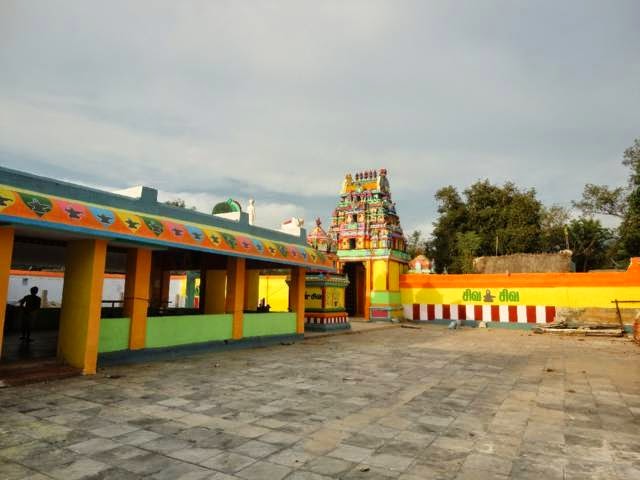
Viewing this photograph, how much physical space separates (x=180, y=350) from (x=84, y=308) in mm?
2864

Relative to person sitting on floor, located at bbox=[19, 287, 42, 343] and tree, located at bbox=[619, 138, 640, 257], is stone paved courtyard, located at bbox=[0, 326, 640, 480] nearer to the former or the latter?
person sitting on floor, located at bbox=[19, 287, 42, 343]

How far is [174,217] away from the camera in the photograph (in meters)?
10.0

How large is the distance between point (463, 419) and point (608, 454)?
161 centimetres

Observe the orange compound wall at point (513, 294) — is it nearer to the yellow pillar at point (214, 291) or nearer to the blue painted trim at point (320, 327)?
the blue painted trim at point (320, 327)

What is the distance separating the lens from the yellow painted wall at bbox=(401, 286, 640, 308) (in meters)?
19.6

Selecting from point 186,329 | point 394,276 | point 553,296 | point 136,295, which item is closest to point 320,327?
point 186,329

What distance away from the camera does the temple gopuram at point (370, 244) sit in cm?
2464

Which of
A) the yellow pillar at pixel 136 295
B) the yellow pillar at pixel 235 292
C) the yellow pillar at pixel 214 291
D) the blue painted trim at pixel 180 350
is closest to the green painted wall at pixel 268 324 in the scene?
the blue painted trim at pixel 180 350

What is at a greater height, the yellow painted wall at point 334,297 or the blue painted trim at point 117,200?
the blue painted trim at point 117,200

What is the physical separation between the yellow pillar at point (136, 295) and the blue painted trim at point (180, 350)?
212 mm

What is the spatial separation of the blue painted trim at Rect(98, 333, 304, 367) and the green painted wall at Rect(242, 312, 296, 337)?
17 cm

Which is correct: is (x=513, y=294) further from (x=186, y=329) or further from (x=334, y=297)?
(x=186, y=329)

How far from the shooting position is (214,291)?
46.1 ft

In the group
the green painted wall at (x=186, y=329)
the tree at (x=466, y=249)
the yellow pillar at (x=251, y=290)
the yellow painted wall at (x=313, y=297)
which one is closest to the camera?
the green painted wall at (x=186, y=329)
